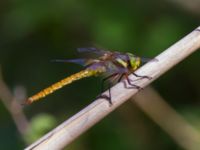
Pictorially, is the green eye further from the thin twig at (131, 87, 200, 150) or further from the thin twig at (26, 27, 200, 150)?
the thin twig at (131, 87, 200, 150)

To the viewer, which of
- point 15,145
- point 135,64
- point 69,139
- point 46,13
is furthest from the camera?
point 46,13

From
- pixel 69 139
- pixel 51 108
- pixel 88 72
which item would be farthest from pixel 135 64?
pixel 51 108

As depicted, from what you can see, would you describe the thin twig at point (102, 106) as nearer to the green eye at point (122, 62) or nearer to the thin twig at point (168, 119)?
the green eye at point (122, 62)

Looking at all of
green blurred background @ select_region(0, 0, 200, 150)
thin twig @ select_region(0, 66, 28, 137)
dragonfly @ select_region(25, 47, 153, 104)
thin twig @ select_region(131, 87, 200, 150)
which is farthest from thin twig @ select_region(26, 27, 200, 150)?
green blurred background @ select_region(0, 0, 200, 150)

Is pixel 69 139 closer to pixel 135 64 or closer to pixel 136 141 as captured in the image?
pixel 135 64

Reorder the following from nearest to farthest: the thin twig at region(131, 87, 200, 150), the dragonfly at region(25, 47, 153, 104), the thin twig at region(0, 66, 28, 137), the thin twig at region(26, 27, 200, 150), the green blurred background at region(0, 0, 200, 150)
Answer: the thin twig at region(26, 27, 200, 150), the dragonfly at region(25, 47, 153, 104), the thin twig at region(0, 66, 28, 137), the thin twig at region(131, 87, 200, 150), the green blurred background at region(0, 0, 200, 150)

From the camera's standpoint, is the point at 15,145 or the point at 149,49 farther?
the point at 149,49
